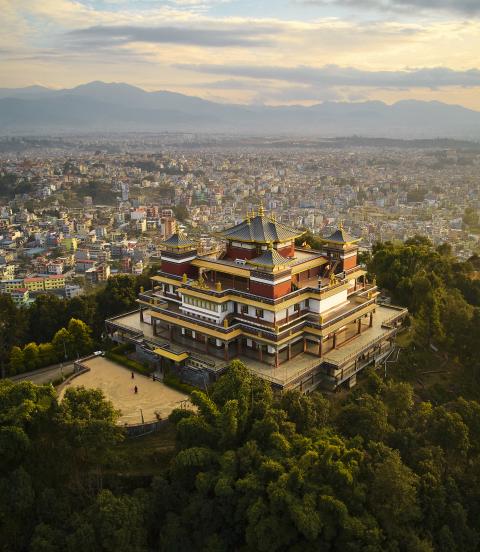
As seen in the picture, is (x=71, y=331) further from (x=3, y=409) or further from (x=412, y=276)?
(x=412, y=276)

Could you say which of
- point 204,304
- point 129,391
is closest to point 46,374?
point 129,391

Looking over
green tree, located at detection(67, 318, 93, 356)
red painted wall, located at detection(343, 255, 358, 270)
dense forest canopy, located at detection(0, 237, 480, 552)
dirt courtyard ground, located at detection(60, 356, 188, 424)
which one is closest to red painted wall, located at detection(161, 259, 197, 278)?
dirt courtyard ground, located at detection(60, 356, 188, 424)

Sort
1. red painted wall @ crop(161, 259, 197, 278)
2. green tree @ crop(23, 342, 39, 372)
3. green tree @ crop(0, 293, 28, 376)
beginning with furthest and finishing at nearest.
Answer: green tree @ crop(0, 293, 28, 376) < green tree @ crop(23, 342, 39, 372) < red painted wall @ crop(161, 259, 197, 278)

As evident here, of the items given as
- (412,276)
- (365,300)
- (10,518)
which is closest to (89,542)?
(10,518)

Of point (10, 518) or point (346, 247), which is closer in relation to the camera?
point (10, 518)

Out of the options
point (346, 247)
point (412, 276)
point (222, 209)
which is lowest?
point (222, 209)

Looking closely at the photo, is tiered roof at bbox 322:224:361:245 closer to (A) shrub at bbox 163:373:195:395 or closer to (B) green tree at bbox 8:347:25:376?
(A) shrub at bbox 163:373:195:395
